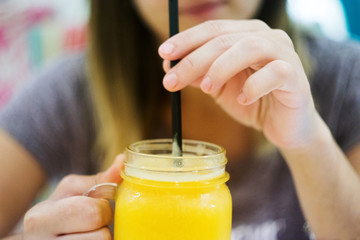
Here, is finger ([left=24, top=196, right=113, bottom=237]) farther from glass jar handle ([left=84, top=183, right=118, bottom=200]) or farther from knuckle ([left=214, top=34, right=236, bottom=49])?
knuckle ([left=214, top=34, right=236, bottom=49])

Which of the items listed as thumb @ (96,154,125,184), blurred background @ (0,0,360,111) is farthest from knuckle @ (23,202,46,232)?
blurred background @ (0,0,360,111)

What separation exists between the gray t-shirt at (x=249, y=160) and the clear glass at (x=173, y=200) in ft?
1.52

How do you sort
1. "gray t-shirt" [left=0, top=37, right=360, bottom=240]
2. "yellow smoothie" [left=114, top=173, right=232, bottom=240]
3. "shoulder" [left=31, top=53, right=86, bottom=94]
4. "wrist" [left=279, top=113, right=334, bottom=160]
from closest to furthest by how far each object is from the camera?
"yellow smoothie" [left=114, top=173, right=232, bottom=240]
"wrist" [left=279, top=113, right=334, bottom=160]
"gray t-shirt" [left=0, top=37, right=360, bottom=240]
"shoulder" [left=31, top=53, right=86, bottom=94]

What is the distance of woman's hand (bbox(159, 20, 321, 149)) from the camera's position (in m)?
0.56

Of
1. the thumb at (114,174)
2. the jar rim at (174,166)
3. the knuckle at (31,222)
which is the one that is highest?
the jar rim at (174,166)

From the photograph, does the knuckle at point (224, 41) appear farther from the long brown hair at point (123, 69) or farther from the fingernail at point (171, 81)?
the long brown hair at point (123, 69)

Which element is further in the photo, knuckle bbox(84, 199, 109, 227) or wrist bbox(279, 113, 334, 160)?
wrist bbox(279, 113, 334, 160)

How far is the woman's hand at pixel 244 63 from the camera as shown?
0.56 meters

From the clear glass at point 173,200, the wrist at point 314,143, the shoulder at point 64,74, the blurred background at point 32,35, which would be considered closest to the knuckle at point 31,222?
the clear glass at point 173,200

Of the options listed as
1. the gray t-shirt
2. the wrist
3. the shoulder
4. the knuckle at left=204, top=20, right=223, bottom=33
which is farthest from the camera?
the shoulder

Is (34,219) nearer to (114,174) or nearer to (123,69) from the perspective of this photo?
(114,174)

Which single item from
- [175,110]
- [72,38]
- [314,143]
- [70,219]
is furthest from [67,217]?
[72,38]

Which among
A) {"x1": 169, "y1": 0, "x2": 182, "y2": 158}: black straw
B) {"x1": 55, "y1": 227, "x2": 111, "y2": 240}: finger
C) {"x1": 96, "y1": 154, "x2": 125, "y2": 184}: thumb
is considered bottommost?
{"x1": 55, "y1": 227, "x2": 111, "y2": 240}: finger

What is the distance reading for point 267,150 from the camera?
109 cm
